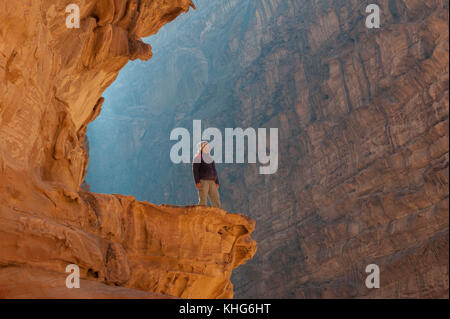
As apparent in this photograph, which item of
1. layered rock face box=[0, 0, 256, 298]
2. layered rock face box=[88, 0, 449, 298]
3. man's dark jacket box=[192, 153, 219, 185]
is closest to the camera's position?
layered rock face box=[0, 0, 256, 298]

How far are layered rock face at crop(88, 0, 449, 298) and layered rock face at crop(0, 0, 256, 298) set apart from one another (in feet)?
52.9

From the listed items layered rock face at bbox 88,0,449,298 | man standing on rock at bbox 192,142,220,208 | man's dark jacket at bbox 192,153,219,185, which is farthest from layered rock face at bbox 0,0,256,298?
layered rock face at bbox 88,0,449,298

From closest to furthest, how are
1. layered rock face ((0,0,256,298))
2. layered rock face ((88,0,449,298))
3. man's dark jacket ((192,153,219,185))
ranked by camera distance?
layered rock face ((0,0,256,298)), man's dark jacket ((192,153,219,185)), layered rock face ((88,0,449,298))

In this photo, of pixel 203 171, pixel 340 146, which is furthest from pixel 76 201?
pixel 340 146

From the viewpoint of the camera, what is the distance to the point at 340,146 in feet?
104

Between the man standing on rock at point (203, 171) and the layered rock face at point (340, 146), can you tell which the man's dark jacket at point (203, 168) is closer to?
the man standing on rock at point (203, 171)

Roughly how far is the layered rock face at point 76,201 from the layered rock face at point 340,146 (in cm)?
1613

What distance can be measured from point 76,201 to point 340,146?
24.5m

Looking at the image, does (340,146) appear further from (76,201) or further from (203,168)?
(76,201)

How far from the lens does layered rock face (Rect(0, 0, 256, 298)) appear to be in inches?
273

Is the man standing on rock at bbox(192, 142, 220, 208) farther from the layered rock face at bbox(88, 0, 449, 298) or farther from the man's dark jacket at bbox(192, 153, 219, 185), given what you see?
the layered rock face at bbox(88, 0, 449, 298)

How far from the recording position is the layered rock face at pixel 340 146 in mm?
26312

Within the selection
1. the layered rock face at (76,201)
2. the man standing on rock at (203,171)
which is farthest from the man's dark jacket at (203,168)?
the layered rock face at (76,201)
